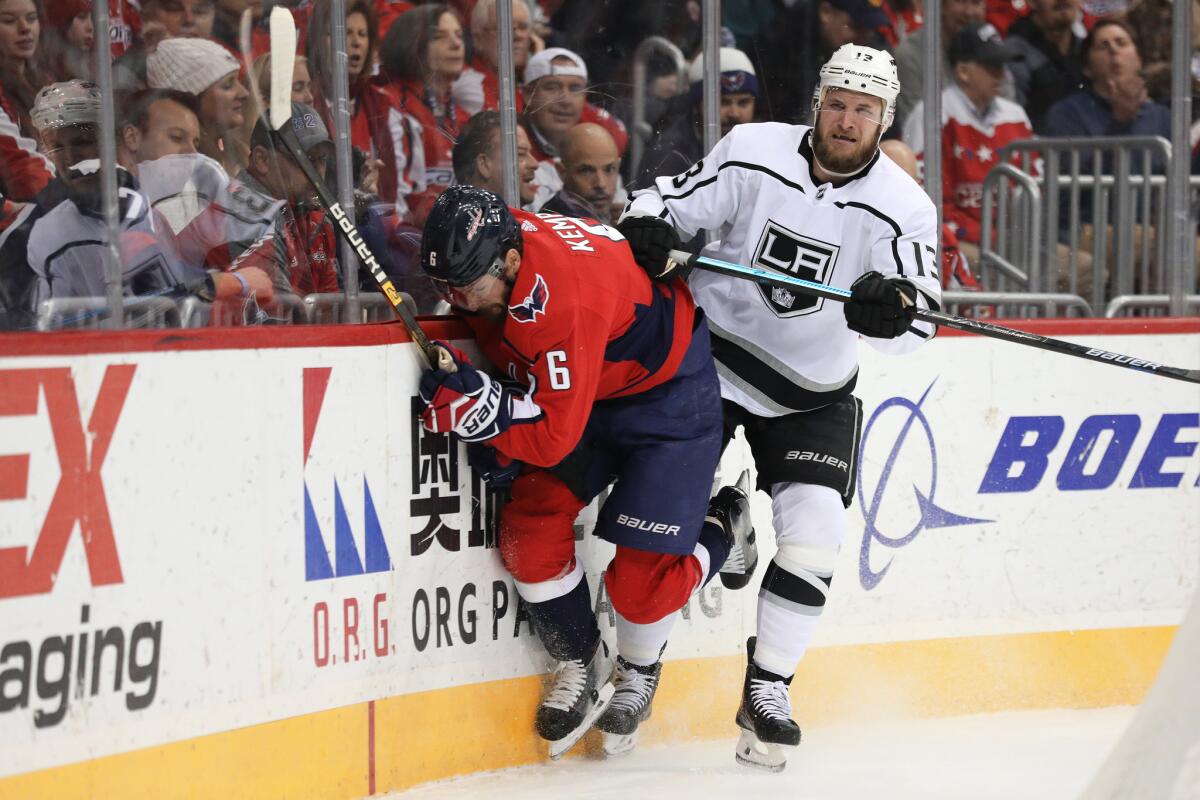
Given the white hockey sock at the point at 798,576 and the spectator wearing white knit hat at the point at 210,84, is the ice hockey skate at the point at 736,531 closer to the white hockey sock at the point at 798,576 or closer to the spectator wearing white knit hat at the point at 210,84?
the white hockey sock at the point at 798,576

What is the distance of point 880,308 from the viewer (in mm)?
3178

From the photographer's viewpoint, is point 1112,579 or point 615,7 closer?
point 615,7

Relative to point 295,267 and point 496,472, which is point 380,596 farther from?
point 295,267

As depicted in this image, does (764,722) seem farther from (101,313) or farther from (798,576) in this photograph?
(101,313)

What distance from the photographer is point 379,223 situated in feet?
11.4

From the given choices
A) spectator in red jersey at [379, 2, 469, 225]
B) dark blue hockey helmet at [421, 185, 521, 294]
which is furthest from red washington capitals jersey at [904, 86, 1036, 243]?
dark blue hockey helmet at [421, 185, 521, 294]

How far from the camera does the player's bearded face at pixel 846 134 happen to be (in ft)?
11.2

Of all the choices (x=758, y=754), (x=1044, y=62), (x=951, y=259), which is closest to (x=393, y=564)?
(x=758, y=754)

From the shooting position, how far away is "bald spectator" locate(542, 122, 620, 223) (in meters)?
3.85

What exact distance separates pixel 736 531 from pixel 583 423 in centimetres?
Answer: 66

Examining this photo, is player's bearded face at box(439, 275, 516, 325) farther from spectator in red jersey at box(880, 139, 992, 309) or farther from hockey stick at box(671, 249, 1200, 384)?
spectator in red jersey at box(880, 139, 992, 309)

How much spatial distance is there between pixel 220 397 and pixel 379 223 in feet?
2.60

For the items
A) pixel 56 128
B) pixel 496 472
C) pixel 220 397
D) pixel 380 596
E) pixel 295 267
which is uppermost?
pixel 56 128

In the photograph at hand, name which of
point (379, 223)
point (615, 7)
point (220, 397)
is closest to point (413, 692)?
point (220, 397)
